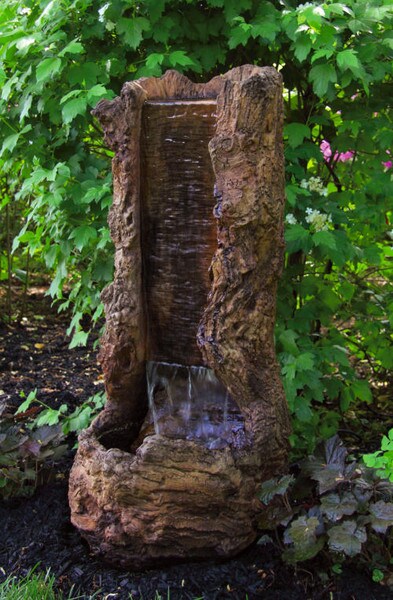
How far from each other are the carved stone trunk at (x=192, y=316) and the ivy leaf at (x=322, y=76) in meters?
0.45

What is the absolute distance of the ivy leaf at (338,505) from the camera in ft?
8.47

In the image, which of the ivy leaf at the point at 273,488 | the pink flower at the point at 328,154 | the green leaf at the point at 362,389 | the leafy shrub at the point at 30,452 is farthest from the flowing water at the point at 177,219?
the pink flower at the point at 328,154

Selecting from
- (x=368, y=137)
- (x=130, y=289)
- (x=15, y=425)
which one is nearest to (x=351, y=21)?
(x=368, y=137)

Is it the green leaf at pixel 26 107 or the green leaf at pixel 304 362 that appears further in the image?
the green leaf at pixel 26 107

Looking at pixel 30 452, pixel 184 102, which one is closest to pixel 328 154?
pixel 184 102

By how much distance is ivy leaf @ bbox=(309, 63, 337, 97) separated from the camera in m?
3.01

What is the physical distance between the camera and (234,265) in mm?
2559

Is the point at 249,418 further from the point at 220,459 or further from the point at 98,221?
the point at 98,221

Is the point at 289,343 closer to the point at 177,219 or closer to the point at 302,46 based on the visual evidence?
the point at 177,219

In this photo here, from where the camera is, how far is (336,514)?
2580 mm

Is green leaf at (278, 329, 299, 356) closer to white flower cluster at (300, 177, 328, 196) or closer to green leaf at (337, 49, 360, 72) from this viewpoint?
white flower cluster at (300, 177, 328, 196)

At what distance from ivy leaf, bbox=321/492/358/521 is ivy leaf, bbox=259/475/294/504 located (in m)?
0.14

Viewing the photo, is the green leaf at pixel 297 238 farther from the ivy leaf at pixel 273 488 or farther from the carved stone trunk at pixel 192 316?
the ivy leaf at pixel 273 488

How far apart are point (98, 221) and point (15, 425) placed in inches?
41.8
